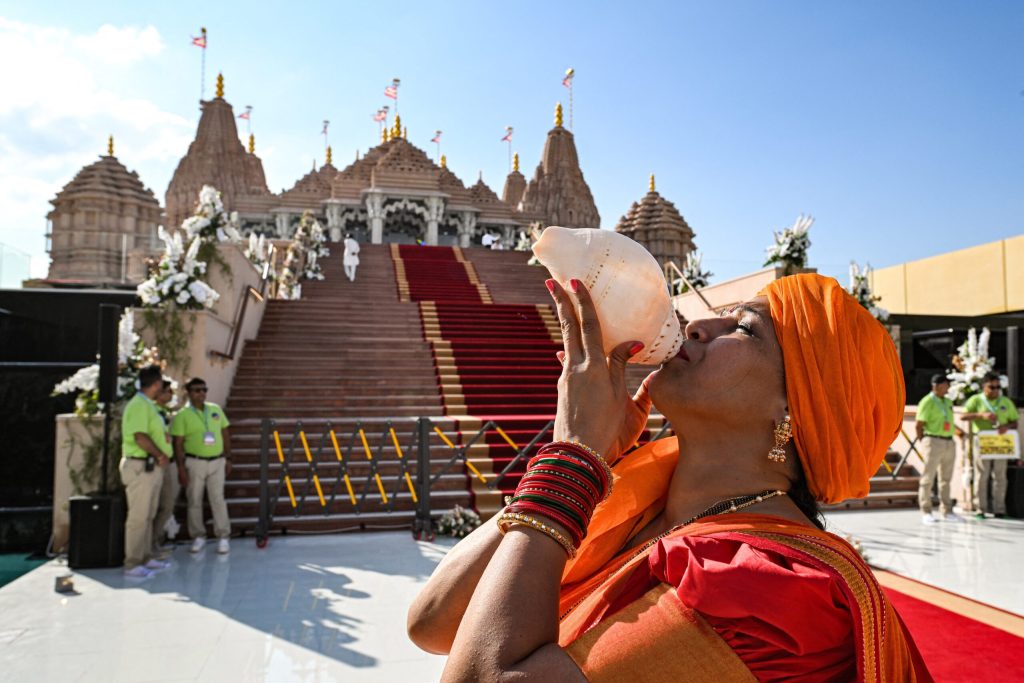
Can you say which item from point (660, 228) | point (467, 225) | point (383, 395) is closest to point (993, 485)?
point (383, 395)

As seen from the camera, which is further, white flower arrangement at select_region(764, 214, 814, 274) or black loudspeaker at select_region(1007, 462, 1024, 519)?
white flower arrangement at select_region(764, 214, 814, 274)

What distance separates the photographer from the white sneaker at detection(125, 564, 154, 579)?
5348mm

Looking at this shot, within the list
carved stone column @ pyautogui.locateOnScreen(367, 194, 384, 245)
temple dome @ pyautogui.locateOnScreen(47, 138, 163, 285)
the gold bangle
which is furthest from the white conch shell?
carved stone column @ pyautogui.locateOnScreen(367, 194, 384, 245)

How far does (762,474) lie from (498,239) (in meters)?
33.6

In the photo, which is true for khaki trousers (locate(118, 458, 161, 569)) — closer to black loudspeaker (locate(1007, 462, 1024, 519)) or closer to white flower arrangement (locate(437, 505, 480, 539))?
white flower arrangement (locate(437, 505, 480, 539))

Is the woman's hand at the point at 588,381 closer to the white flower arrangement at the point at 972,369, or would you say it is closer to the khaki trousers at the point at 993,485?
the khaki trousers at the point at 993,485

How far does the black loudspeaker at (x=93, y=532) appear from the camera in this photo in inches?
220

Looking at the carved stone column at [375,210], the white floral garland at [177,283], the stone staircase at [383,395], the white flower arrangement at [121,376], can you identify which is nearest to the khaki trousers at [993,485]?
the stone staircase at [383,395]

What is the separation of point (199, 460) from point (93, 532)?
0.98 meters

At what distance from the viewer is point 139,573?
5363 millimetres

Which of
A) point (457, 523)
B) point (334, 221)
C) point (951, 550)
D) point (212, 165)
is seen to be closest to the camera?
point (951, 550)

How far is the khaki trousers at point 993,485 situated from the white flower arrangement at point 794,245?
4.39 metres

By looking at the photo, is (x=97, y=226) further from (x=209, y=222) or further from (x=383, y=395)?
(x=383, y=395)

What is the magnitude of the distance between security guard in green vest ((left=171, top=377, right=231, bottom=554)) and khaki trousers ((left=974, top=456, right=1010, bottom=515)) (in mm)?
8324
